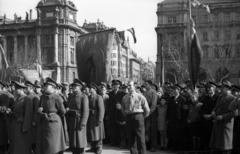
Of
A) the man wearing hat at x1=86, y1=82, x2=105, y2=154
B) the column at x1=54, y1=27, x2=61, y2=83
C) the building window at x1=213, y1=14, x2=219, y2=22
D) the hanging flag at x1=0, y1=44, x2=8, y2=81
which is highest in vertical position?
the building window at x1=213, y1=14, x2=219, y2=22

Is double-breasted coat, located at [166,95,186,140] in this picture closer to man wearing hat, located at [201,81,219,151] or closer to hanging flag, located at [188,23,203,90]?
man wearing hat, located at [201,81,219,151]

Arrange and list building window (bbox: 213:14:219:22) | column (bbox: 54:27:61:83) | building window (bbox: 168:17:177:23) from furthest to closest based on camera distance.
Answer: column (bbox: 54:27:61:83), building window (bbox: 168:17:177:23), building window (bbox: 213:14:219:22)

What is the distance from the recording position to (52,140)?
26.9ft

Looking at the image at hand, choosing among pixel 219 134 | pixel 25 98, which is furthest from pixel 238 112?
pixel 25 98

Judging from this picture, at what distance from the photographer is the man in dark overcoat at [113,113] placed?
11.7 meters

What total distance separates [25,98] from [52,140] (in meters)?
1.40

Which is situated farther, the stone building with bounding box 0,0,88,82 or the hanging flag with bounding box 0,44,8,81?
the stone building with bounding box 0,0,88,82

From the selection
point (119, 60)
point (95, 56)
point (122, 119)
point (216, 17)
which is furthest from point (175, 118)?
point (119, 60)

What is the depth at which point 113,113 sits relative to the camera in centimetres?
1206

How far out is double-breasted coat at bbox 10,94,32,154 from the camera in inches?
333

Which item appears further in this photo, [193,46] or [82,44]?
[82,44]

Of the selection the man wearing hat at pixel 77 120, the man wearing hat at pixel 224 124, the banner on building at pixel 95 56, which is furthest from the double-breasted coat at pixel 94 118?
the man wearing hat at pixel 224 124

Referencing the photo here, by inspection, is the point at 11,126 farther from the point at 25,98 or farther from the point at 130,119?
the point at 130,119

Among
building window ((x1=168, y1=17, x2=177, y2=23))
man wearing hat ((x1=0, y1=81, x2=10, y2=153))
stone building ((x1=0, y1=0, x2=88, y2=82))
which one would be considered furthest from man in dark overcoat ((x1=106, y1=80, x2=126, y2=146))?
stone building ((x1=0, y1=0, x2=88, y2=82))
